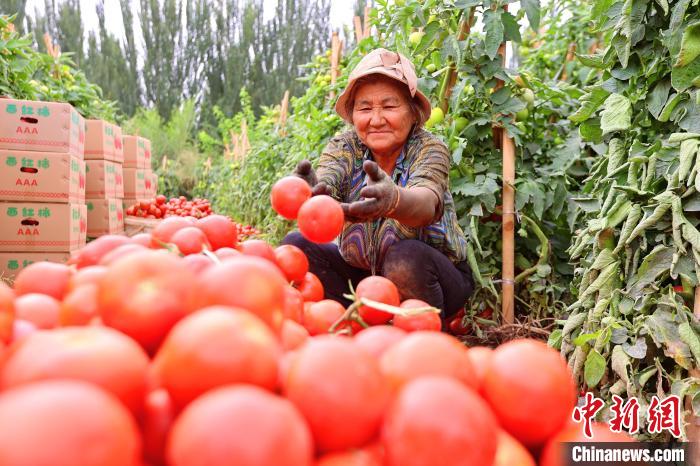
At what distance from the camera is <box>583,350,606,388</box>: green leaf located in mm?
1966

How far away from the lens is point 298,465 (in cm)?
63

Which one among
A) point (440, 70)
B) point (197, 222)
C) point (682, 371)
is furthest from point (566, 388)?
point (440, 70)

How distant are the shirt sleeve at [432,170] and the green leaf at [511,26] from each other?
3.25 ft

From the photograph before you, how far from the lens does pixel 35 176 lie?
421 cm

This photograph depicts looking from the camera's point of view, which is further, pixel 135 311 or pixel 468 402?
pixel 135 311

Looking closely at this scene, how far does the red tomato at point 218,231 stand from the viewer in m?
1.49

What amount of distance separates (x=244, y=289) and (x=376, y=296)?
549mm

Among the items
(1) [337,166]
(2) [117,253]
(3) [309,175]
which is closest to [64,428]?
(2) [117,253]

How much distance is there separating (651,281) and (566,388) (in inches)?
53.4

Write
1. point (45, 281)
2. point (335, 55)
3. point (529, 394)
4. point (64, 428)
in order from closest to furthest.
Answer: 1. point (64, 428)
2. point (529, 394)
3. point (45, 281)
4. point (335, 55)

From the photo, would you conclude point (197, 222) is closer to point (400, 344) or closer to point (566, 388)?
point (400, 344)

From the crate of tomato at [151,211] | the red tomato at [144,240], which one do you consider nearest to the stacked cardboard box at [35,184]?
the crate of tomato at [151,211]

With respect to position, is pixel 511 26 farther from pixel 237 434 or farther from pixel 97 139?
pixel 97 139

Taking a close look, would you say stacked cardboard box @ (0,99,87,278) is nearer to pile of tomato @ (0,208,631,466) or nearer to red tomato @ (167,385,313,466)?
pile of tomato @ (0,208,631,466)
